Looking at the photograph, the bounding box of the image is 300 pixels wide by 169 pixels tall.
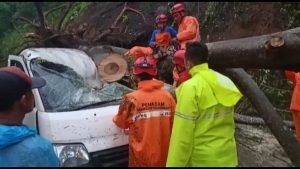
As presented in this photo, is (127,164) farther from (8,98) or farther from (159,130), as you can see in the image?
(8,98)

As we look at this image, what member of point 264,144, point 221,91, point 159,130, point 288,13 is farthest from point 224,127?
point 288,13

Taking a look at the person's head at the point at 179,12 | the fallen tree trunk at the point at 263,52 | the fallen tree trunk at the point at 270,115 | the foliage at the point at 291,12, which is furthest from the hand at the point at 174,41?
the fallen tree trunk at the point at 263,52

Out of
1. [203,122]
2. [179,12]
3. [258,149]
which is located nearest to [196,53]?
[203,122]

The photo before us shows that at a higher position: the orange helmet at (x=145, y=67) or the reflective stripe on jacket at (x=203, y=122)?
the orange helmet at (x=145, y=67)

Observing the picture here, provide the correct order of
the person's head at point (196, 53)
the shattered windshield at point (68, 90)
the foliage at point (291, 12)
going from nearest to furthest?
1. the person's head at point (196, 53)
2. the shattered windshield at point (68, 90)
3. the foliage at point (291, 12)

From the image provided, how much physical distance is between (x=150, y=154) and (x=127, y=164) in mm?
430

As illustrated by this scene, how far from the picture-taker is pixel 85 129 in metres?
4.38

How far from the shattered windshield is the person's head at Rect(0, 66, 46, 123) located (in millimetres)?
2290

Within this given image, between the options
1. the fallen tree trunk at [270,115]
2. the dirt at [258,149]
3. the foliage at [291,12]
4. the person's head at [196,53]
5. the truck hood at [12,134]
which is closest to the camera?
the truck hood at [12,134]

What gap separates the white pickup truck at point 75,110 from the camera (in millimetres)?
4289

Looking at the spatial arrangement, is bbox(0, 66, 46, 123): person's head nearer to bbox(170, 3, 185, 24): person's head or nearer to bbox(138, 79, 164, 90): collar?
bbox(138, 79, 164, 90): collar

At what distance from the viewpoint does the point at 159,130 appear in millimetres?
4184

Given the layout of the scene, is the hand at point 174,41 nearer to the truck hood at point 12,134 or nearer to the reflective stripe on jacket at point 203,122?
the reflective stripe on jacket at point 203,122

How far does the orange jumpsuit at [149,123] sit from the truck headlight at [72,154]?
1.50 ft
